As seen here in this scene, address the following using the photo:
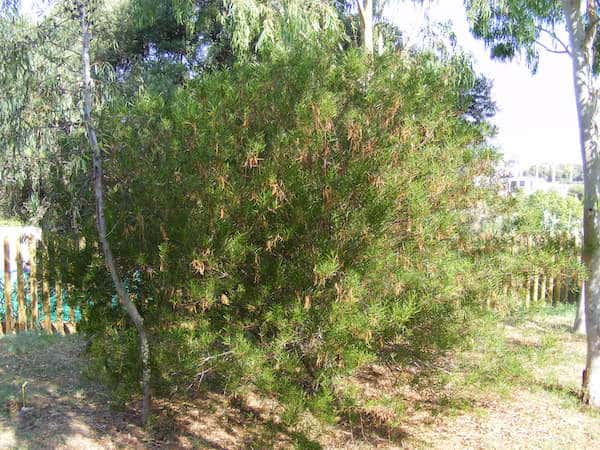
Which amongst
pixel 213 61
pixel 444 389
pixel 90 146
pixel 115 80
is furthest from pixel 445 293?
pixel 213 61

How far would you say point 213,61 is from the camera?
1268 cm

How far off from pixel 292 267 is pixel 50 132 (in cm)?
222

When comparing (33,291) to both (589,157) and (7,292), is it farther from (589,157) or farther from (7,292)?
(589,157)

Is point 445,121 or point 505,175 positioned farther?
point 505,175

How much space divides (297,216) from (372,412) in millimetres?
1700

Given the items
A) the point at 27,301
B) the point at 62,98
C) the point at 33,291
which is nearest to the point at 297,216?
the point at 62,98

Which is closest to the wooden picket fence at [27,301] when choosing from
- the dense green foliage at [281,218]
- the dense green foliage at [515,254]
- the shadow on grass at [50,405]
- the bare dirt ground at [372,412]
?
the shadow on grass at [50,405]

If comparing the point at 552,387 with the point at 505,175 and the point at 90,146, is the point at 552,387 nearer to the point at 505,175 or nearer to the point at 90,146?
the point at 505,175

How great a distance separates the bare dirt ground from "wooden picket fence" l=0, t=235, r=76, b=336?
942 millimetres

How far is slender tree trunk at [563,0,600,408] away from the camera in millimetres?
5574

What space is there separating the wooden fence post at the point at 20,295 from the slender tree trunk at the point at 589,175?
20.7 feet

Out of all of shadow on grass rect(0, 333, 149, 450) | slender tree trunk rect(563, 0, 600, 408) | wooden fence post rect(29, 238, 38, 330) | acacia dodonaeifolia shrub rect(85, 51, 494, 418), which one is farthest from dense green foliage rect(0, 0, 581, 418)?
wooden fence post rect(29, 238, 38, 330)

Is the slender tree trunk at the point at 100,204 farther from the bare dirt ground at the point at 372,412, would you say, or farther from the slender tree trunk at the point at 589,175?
the slender tree trunk at the point at 589,175

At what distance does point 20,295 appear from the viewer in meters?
7.06
